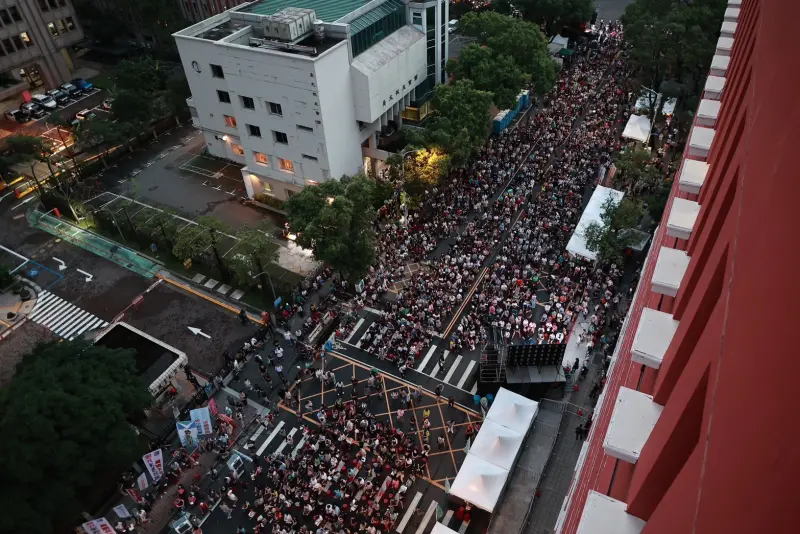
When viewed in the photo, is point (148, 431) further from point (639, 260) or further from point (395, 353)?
point (639, 260)

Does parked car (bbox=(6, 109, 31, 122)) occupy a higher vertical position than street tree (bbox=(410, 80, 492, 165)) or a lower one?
lower

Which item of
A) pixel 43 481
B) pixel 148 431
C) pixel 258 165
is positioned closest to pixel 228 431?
pixel 148 431

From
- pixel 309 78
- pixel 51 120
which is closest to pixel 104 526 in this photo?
pixel 309 78

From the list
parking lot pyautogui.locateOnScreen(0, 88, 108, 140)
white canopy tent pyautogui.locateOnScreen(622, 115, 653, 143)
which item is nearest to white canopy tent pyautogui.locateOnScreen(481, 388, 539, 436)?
white canopy tent pyautogui.locateOnScreen(622, 115, 653, 143)

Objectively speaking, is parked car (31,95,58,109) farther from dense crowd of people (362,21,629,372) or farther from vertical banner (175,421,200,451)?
vertical banner (175,421,200,451)

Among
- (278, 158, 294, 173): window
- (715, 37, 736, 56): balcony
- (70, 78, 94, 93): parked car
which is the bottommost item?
(70, 78, 94, 93): parked car

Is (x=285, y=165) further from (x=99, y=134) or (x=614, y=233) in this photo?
(x=614, y=233)

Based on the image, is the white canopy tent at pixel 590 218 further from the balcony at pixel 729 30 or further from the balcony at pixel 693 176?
the balcony at pixel 693 176

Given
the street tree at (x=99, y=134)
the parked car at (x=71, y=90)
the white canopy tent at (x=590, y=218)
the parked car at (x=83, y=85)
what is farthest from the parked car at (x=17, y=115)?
the white canopy tent at (x=590, y=218)
